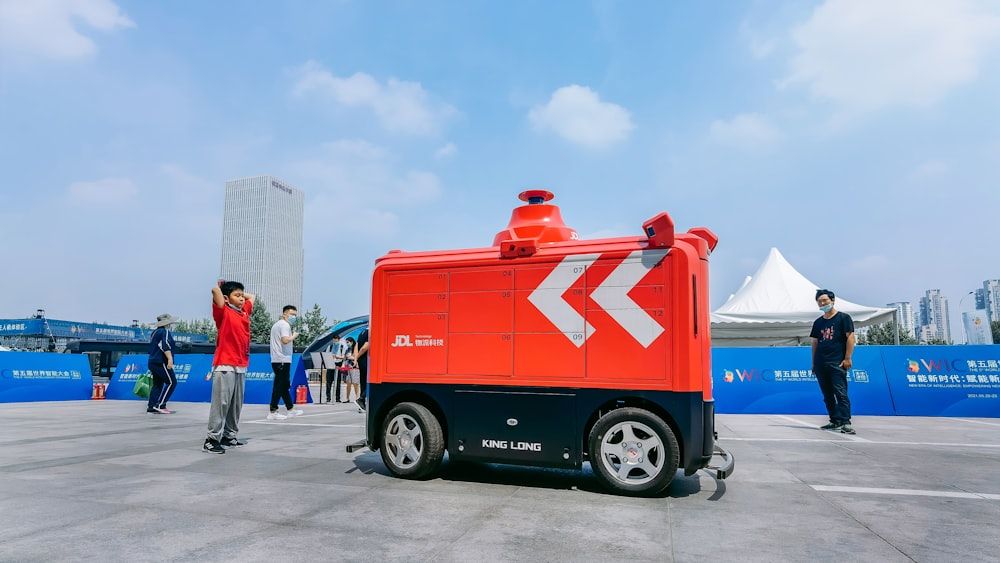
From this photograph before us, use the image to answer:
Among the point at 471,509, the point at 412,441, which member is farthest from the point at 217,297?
the point at 471,509

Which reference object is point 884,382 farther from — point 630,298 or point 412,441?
point 412,441

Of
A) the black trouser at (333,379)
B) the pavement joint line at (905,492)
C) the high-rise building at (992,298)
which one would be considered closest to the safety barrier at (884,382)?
Result: the pavement joint line at (905,492)

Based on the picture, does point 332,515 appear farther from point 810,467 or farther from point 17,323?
point 17,323

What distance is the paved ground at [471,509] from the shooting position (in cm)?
321

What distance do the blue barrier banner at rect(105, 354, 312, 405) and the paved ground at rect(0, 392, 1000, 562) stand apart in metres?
8.08

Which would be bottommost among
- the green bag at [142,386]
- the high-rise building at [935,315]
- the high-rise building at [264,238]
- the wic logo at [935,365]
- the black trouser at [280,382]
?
the green bag at [142,386]

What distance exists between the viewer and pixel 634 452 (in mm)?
4555

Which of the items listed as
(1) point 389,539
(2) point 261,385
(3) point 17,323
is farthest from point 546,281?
(3) point 17,323

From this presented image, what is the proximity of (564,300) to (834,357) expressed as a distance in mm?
6058

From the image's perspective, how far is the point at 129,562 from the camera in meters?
2.96

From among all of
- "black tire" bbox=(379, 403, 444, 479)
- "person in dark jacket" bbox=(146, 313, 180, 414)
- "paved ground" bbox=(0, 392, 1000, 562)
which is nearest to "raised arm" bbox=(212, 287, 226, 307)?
"paved ground" bbox=(0, 392, 1000, 562)

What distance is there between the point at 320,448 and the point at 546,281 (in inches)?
152

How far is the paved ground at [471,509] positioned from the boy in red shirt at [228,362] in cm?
46

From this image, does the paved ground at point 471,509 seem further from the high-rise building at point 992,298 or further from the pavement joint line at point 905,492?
the high-rise building at point 992,298
